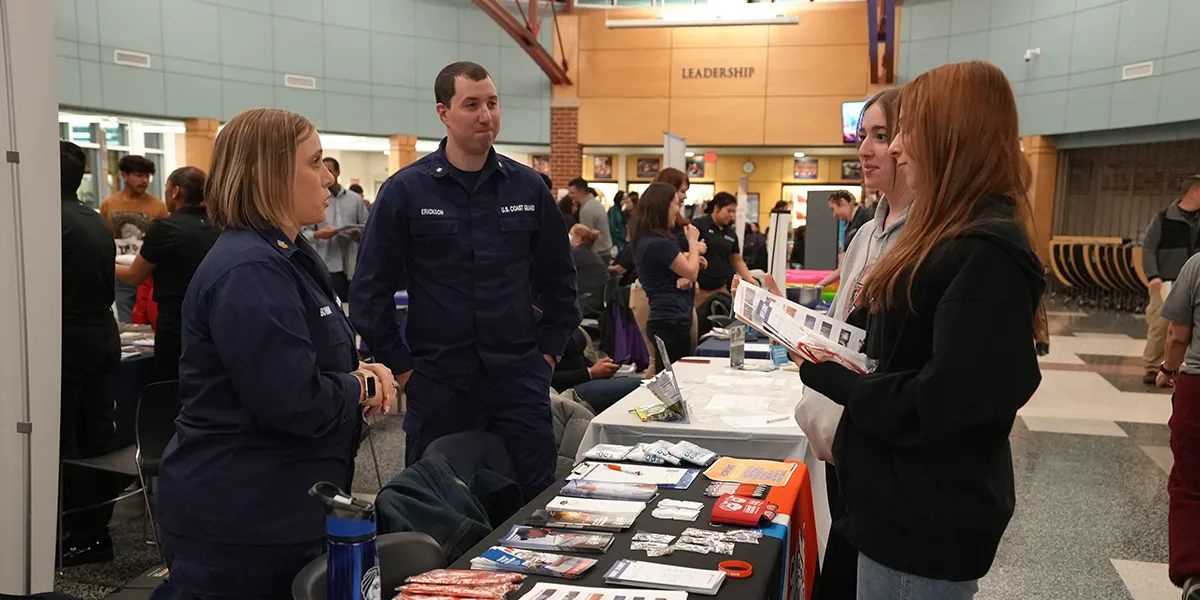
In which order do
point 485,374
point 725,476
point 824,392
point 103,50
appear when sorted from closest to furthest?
1. point 824,392
2. point 725,476
3. point 485,374
4. point 103,50

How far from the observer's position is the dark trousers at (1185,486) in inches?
112

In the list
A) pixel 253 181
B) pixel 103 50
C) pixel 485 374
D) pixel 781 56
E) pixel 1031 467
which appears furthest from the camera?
pixel 781 56

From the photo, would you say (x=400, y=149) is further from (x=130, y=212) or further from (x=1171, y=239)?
(x=1171, y=239)

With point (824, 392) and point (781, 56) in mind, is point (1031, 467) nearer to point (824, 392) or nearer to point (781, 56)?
point (824, 392)

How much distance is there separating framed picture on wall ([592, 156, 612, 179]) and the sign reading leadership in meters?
2.79

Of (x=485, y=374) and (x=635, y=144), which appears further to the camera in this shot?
(x=635, y=144)

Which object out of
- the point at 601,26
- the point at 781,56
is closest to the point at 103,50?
the point at 601,26

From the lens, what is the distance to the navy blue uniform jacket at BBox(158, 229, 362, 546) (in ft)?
5.20

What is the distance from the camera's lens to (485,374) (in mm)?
2842

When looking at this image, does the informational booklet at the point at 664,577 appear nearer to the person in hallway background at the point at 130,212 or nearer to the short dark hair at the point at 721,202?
the person in hallway background at the point at 130,212

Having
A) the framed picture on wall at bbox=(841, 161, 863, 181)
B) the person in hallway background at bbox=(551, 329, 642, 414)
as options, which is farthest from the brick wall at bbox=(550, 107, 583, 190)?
the person in hallway background at bbox=(551, 329, 642, 414)

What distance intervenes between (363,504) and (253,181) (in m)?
0.75

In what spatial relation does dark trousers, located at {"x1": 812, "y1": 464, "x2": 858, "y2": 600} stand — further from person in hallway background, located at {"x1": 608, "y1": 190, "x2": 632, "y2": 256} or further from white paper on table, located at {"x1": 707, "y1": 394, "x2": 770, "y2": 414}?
person in hallway background, located at {"x1": 608, "y1": 190, "x2": 632, "y2": 256}

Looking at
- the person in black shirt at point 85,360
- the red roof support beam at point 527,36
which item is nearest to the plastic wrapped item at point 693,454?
the person in black shirt at point 85,360
